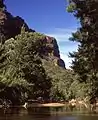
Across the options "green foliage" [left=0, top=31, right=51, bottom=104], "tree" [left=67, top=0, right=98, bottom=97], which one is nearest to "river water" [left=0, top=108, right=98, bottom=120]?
"tree" [left=67, top=0, right=98, bottom=97]

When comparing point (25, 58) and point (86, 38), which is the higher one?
point (25, 58)

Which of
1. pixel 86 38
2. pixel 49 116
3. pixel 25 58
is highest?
pixel 25 58

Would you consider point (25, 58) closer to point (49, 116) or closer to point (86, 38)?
point (49, 116)

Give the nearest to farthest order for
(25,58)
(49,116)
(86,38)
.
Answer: (86,38) < (49,116) < (25,58)

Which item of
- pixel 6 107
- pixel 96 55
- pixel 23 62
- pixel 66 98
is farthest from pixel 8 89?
pixel 66 98

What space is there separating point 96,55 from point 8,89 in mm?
36504

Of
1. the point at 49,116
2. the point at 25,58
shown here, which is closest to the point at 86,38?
the point at 49,116

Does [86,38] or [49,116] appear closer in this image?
[86,38]

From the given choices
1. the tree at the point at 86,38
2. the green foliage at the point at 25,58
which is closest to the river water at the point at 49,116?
the tree at the point at 86,38

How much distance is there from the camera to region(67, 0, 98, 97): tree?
46.8m

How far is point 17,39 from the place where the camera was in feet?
360

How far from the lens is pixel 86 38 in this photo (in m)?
47.2

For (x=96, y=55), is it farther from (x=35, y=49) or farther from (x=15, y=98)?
(x=35, y=49)

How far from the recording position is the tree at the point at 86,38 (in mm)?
46750
